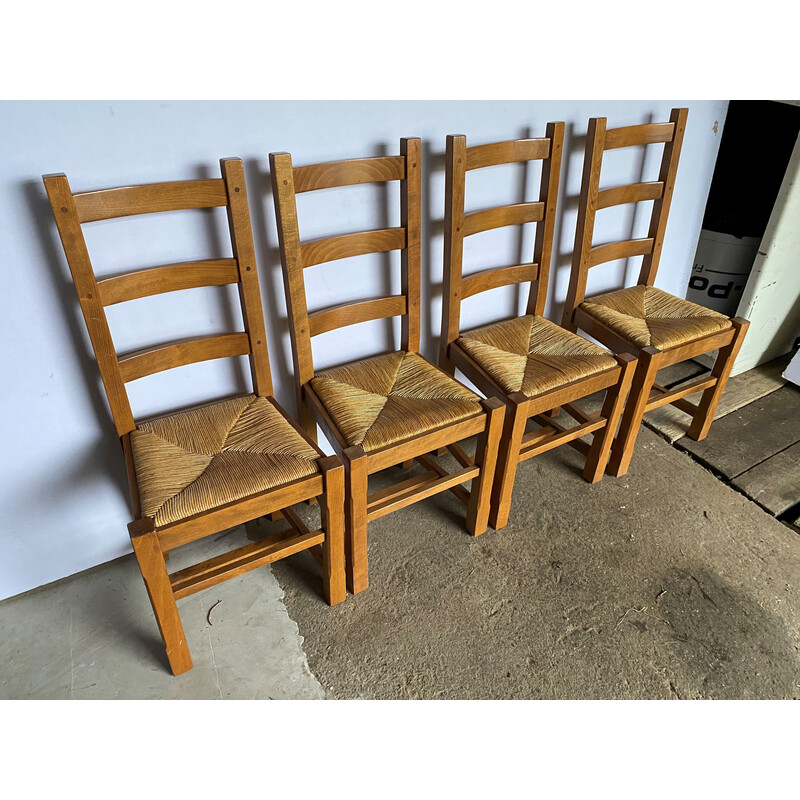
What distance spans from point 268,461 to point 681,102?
193cm

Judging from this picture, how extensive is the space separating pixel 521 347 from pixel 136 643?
4.77 ft

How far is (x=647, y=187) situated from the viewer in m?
→ 2.08

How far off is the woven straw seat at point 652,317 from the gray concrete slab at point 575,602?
0.54 m

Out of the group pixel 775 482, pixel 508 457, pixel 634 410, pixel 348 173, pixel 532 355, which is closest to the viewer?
pixel 348 173

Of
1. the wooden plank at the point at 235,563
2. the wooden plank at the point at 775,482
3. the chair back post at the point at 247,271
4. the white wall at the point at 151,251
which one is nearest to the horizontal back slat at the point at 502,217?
the white wall at the point at 151,251

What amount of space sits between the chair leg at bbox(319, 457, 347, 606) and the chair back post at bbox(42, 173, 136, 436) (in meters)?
0.55

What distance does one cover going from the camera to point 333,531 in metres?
1.54

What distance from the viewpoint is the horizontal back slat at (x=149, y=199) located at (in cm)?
128

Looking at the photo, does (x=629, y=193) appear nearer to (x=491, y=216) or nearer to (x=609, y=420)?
(x=491, y=216)

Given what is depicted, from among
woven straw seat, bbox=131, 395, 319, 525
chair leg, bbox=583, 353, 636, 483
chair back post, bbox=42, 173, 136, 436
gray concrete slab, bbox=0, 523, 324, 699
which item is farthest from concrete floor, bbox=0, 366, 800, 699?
chair back post, bbox=42, 173, 136, 436

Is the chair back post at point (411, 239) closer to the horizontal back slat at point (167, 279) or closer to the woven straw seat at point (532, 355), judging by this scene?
the woven straw seat at point (532, 355)

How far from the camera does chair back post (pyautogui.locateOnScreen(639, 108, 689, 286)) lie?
2.01 meters

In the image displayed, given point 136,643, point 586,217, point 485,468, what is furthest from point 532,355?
point 136,643

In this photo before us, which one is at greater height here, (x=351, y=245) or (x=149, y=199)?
(x=149, y=199)
